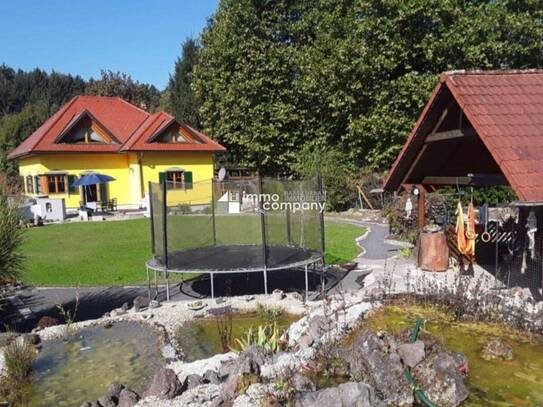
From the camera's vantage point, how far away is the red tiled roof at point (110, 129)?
30.2 metres

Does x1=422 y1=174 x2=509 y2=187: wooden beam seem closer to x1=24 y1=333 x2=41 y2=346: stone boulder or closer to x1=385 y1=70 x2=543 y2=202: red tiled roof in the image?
x1=385 y1=70 x2=543 y2=202: red tiled roof

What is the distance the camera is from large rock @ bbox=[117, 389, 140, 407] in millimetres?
5336

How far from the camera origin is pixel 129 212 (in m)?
29.1

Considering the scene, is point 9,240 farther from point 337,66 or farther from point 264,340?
point 337,66

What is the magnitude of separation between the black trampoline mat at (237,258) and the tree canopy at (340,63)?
17.6 meters

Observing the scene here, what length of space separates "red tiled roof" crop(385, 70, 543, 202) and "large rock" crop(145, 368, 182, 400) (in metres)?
4.66

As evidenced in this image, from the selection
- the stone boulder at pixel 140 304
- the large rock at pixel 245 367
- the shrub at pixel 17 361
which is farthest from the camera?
the stone boulder at pixel 140 304

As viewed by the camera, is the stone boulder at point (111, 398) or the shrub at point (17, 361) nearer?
the stone boulder at point (111, 398)

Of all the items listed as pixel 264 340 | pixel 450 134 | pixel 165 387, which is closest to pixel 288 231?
pixel 450 134

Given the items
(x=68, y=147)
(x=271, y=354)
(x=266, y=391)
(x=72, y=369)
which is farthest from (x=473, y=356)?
(x=68, y=147)

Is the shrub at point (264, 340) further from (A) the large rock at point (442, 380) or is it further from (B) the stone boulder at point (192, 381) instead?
(A) the large rock at point (442, 380)

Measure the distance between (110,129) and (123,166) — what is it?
269cm

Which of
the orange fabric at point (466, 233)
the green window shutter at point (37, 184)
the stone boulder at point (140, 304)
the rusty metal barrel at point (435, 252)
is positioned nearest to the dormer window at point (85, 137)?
the green window shutter at point (37, 184)

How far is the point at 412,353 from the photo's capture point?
16.9 feet
